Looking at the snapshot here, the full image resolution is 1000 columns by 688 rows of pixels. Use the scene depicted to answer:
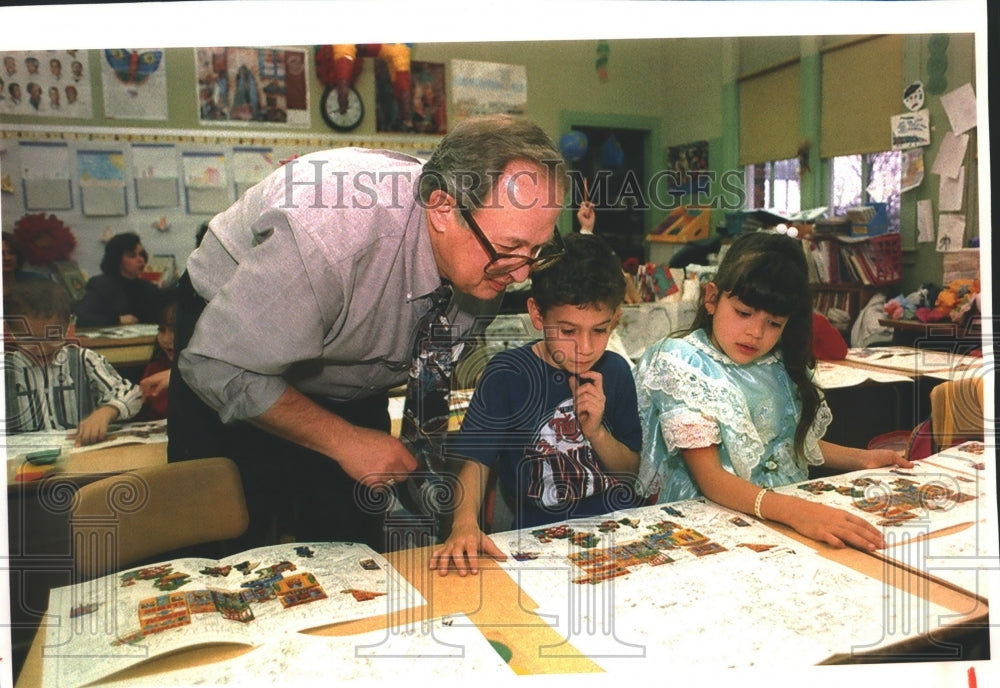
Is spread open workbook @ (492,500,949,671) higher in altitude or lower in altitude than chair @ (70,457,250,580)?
lower

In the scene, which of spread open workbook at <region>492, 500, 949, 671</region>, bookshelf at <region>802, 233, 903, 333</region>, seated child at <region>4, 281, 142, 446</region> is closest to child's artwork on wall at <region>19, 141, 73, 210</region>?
seated child at <region>4, 281, 142, 446</region>

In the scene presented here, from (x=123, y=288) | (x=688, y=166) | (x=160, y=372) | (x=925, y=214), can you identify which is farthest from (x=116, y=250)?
(x=925, y=214)

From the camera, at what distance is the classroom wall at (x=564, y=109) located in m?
1.03

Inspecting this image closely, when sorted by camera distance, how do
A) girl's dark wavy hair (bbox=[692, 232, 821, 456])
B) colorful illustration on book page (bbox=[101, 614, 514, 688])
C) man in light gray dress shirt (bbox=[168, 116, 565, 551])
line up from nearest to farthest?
1. colorful illustration on book page (bbox=[101, 614, 514, 688])
2. man in light gray dress shirt (bbox=[168, 116, 565, 551])
3. girl's dark wavy hair (bbox=[692, 232, 821, 456])

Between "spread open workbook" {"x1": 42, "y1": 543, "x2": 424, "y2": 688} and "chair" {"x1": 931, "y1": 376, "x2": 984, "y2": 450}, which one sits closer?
"spread open workbook" {"x1": 42, "y1": 543, "x2": 424, "y2": 688}

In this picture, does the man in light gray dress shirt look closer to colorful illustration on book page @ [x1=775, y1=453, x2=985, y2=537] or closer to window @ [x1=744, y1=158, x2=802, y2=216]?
window @ [x1=744, y1=158, x2=802, y2=216]

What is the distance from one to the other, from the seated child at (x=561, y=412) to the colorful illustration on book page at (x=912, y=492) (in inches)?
10.1

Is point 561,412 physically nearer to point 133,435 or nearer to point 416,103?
point 416,103

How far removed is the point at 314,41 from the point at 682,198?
0.57 meters

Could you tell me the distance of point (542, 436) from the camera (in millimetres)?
1104

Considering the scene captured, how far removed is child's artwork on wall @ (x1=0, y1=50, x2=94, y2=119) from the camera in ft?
3.37

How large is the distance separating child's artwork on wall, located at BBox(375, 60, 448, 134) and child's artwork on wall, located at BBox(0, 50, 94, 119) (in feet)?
1.31

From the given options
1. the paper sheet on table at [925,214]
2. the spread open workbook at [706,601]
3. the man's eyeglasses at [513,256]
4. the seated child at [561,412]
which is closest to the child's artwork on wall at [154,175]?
the man's eyeglasses at [513,256]

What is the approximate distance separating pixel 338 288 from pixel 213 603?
42cm
